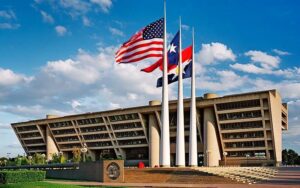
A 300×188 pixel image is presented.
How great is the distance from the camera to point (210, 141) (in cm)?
9450

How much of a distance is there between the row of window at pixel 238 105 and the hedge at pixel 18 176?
59149 mm

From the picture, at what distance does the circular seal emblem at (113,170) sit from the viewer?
4334 cm

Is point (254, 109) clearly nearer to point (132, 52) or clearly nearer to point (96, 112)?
point (96, 112)

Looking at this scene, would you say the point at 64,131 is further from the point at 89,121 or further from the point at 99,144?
the point at 99,144

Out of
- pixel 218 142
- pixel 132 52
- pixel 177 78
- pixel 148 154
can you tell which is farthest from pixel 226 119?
pixel 132 52

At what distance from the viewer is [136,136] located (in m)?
109

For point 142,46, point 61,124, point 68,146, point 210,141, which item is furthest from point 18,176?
point 68,146

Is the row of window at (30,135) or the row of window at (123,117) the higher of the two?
the row of window at (123,117)

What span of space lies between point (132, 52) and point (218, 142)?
2412 inches

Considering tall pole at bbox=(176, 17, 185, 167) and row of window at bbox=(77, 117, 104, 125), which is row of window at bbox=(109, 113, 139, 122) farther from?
tall pole at bbox=(176, 17, 185, 167)

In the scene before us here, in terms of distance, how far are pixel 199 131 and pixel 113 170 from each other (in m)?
56.6

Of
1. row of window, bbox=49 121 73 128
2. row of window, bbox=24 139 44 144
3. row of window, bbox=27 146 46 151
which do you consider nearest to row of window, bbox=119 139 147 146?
row of window, bbox=49 121 73 128

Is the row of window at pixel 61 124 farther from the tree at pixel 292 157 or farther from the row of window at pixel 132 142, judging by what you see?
the tree at pixel 292 157

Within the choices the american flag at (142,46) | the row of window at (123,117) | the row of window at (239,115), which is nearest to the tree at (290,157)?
the row of window at (239,115)
